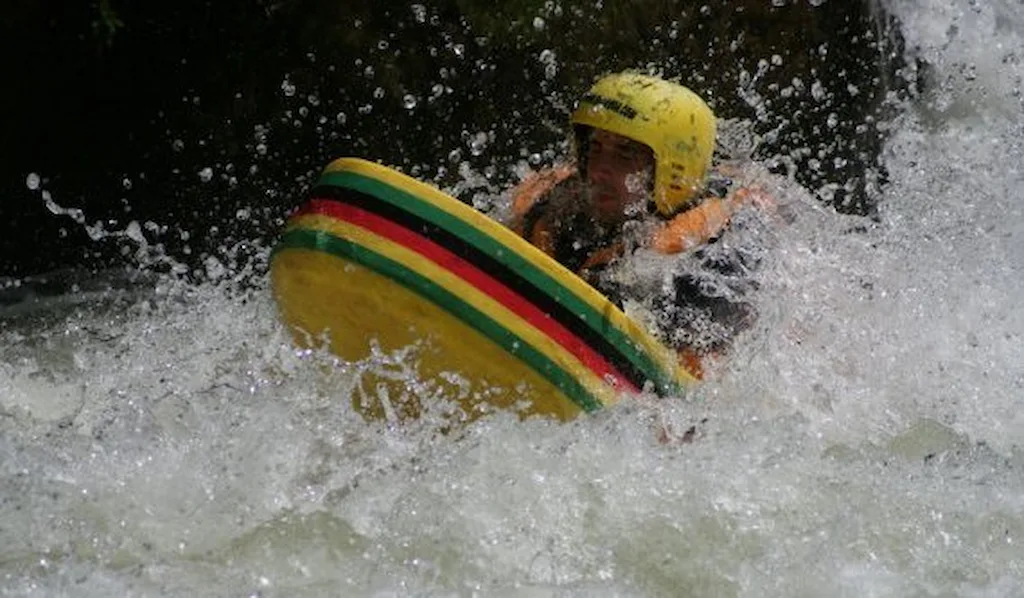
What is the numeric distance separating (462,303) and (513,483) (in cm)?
39

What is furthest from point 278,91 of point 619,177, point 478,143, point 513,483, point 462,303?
point 513,483

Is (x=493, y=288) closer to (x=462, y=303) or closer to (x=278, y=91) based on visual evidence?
(x=462, y=303)

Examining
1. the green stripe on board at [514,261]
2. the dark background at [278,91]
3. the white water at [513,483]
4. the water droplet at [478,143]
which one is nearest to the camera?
the white water at [513,483]

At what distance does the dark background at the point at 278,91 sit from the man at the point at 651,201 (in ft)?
4.79

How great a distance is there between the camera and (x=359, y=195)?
3.12 meters

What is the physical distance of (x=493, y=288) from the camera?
302 cm

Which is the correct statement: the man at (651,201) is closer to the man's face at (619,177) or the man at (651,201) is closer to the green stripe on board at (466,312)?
the man's face at (619,177)

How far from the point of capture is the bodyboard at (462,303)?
9.89 ft

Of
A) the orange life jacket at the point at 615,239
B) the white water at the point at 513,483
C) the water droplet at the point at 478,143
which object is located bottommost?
the white water at the point at 513,483

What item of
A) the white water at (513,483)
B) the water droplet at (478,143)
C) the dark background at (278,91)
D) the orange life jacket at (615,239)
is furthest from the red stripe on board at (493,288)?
the water droplet at (478,143)

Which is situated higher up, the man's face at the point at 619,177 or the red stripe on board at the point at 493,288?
the man's face at the point at 619,177

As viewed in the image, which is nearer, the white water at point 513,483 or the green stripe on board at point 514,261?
the white water at point 513,483

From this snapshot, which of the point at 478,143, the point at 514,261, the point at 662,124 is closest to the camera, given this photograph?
the point at 514,261

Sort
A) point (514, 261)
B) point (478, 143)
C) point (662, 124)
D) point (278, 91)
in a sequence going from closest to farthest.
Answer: point (514, 261) → point (662, 124) → point (278, 91) → point (478, 143)
